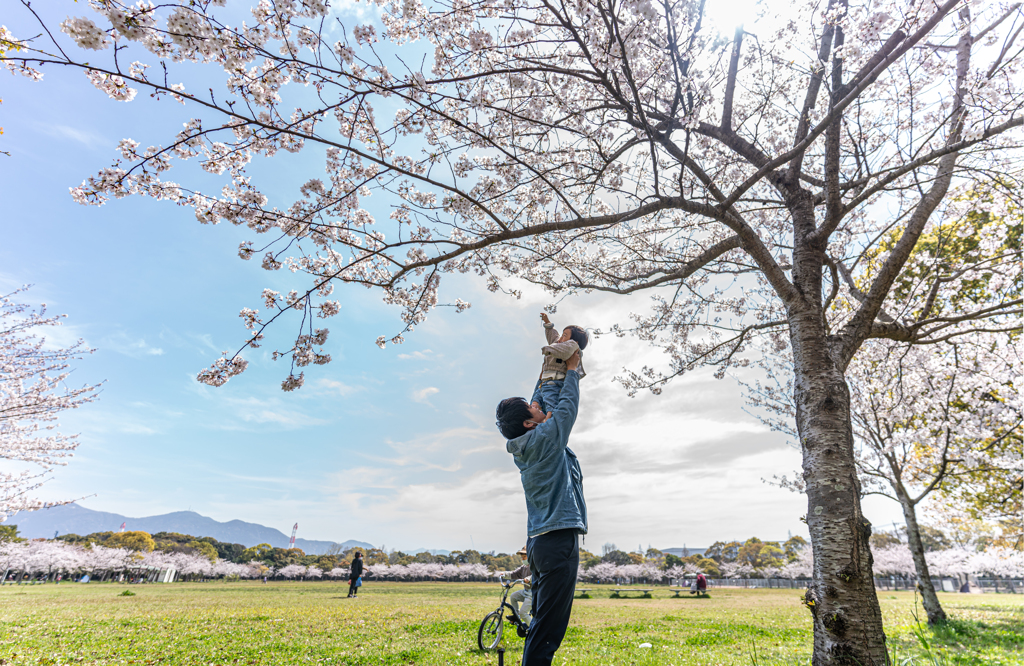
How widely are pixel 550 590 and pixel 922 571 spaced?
1004 centimetres

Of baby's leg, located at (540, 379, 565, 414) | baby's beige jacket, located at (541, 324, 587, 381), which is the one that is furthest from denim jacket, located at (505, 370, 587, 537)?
baby's beige jacket, located at (541, 324, 587, 381)

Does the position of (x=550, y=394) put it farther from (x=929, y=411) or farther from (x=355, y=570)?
(x=355, y=570)

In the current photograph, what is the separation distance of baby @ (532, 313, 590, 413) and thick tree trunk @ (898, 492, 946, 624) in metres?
9.26

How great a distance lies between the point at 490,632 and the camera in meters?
5.62

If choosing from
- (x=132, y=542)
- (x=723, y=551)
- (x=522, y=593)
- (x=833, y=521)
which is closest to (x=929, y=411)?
(x=833, y=521)

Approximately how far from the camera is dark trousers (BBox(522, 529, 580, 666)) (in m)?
2.18

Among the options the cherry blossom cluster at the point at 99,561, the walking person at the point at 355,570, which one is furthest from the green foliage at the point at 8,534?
the walking person at the point at 355,570

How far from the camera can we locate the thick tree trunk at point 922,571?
7.97 meters

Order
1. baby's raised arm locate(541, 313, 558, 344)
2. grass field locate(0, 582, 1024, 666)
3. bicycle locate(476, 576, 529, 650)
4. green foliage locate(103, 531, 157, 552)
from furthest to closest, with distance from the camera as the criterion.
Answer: green foliage locate(103, 531, 157, 552) → bicycle locate(476, 576, 529, 650) → grass field locate(0, 582, 1024, 666) → baby's raised arm locate(541, 313, 558, 344)

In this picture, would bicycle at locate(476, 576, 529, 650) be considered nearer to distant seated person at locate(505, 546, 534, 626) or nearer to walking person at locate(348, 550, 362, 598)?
distant seated person at locate(505, 546, 534, 626)

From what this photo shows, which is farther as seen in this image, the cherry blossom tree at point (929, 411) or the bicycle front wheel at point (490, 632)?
the cherry blossom tree at point (929, 411)

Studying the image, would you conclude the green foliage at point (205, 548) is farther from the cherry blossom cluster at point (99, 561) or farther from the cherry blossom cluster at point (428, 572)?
the cherry blossom cluster at point (428, 572)

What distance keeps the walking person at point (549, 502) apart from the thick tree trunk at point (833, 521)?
263cm

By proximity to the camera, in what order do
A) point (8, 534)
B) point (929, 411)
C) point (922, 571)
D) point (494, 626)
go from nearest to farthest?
point (494, 626)
point (922, 571)
point (929, 411)
point (8, 534)
